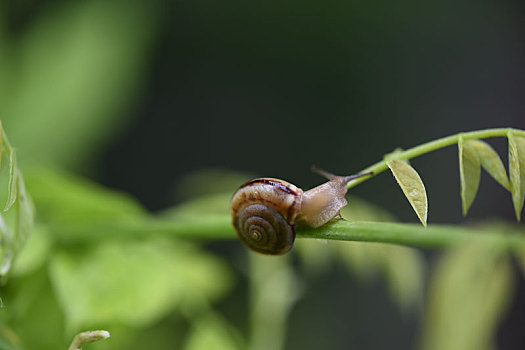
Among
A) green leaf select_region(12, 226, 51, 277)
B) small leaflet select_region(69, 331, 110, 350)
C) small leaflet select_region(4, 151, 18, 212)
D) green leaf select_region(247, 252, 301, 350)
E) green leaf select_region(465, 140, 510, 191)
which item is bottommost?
green leaf select_region(247, 252, 301, 350)

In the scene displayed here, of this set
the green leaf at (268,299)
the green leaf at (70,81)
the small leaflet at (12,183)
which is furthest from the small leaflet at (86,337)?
the green leaf at (70,81)

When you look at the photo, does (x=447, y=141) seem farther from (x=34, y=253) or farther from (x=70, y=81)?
(x=70, y=81)

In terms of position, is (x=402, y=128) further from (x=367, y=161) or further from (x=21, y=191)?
(x=21, y=191)

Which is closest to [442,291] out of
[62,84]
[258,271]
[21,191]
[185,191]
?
[258,271]

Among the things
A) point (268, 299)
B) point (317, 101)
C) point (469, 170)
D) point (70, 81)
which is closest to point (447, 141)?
point (469, 170)

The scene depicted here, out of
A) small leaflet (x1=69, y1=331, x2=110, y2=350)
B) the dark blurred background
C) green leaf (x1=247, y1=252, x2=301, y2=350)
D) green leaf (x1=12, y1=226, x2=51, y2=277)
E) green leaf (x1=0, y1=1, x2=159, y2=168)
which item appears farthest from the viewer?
the dark blurred background

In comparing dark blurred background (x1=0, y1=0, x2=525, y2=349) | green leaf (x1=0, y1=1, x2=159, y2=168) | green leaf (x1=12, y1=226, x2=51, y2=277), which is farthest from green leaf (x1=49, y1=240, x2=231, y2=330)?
dark blurred background (x1=0, y1=0, x2=525, y2=349)

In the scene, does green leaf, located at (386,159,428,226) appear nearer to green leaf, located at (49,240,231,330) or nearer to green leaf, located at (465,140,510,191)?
green leaf, located at (465,140,510,191)
